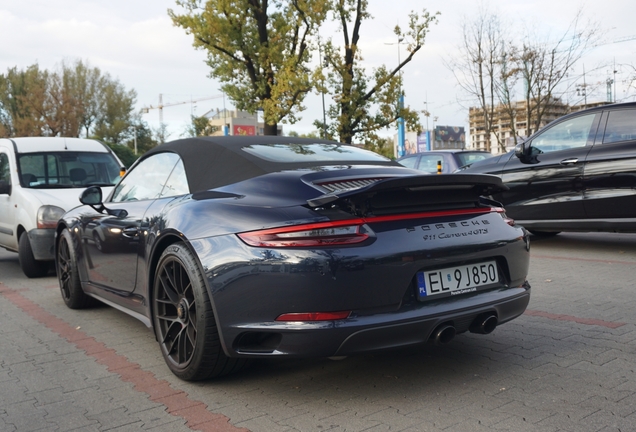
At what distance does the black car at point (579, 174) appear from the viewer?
771cm

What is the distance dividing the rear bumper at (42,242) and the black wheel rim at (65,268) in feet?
5.93

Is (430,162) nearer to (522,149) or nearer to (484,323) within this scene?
(522,149)

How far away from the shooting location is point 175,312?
3.83 meters

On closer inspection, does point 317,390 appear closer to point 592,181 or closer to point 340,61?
point 592,181

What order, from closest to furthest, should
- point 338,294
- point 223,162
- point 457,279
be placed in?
point 338,294
point 457,279
point 223,162

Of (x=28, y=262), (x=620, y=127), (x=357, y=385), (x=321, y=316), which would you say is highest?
(x=620, y=127)

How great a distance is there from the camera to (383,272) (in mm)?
3094

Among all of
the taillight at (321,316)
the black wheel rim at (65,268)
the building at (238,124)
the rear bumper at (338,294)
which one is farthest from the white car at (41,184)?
the building at (238,124)

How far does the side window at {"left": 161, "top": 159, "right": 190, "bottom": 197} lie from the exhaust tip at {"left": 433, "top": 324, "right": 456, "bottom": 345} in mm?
1745

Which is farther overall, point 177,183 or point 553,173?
point 553,173

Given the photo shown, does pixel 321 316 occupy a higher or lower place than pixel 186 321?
higher

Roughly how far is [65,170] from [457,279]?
23.5 feet

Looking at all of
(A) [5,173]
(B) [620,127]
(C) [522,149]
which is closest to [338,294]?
(B) [620,127]

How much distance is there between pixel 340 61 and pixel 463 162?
11409 mm
